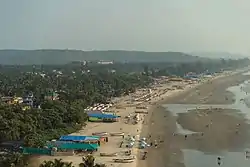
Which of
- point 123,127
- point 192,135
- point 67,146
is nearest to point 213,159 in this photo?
point 192,135

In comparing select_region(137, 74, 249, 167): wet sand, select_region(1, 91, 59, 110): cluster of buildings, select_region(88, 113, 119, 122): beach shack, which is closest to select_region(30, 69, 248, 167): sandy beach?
select_region(137, 74, 249, 167): wet sand

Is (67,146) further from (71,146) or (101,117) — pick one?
(101,117)

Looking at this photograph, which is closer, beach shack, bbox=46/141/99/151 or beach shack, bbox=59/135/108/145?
beach shack, bbox=46/141/99/151

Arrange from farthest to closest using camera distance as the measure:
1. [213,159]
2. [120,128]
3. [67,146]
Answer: [120,128], [67,146], [213,159]

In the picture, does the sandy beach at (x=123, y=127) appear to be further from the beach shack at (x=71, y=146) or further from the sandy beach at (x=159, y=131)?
the beach shack at (x=71, y=146)

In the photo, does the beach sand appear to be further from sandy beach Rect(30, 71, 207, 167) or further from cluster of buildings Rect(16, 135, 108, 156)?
cluster of buildings Rect(16, 135, 108, 156)

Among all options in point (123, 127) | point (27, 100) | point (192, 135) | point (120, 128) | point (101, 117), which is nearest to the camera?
point (192, 135)

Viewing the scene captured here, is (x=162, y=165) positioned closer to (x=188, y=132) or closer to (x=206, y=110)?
(x=188, y=132)

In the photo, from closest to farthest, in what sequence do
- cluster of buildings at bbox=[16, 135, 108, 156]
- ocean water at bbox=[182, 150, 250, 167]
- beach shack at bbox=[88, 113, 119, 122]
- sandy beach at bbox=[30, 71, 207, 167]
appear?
ocean water at bbox=[182, 150, 250, 167] < sandy beach at bbox=[30, 71, 207, 167] < cluster of buildings at bbox=[16, 135, 108, 156] < beach shack at bbox=[88, 113, 119, 122]

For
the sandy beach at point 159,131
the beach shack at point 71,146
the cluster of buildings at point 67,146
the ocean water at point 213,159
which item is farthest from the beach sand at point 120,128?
the ocean water at point 213,159
